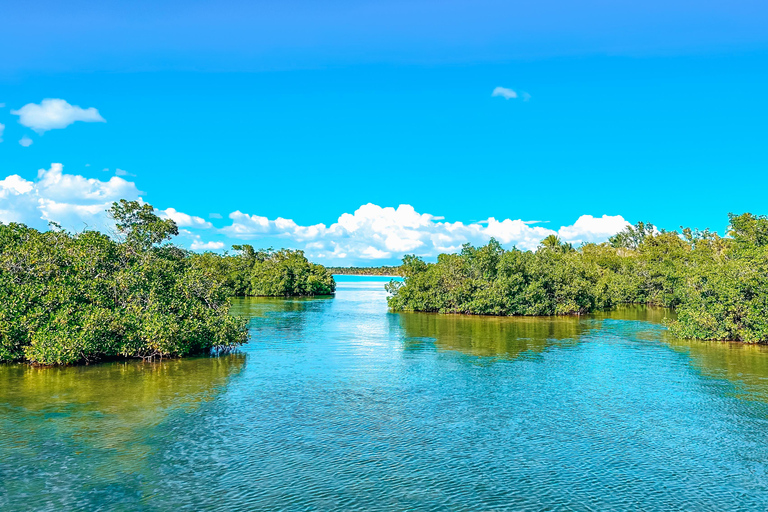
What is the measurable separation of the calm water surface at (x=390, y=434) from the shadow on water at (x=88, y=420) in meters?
0.07

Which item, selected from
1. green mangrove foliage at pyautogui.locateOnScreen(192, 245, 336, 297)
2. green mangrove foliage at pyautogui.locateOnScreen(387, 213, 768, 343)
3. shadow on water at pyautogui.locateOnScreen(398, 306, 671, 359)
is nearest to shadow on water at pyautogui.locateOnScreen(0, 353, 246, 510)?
shadow on water at pyautogui.locateOnScreen(398, 306, 671, 359)

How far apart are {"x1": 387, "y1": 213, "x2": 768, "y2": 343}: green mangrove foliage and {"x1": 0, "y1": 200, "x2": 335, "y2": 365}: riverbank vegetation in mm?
29707

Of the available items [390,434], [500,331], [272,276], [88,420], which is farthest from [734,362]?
[272,276]

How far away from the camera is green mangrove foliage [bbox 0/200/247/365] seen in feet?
81.9

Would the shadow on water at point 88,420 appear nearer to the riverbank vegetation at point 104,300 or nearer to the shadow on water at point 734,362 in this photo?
the riverbank vegetation at point 104,300

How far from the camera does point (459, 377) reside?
81.6 feet

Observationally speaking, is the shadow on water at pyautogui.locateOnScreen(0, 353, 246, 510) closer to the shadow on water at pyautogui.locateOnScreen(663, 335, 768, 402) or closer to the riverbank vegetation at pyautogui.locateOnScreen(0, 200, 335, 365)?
the riverbank vegetation at pyautogui.locateOnScreen(0, 200, 335, 365)

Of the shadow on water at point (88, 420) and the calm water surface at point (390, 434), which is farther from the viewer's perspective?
the shadow on water at point (88, 420)

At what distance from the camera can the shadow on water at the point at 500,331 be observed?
113 feet

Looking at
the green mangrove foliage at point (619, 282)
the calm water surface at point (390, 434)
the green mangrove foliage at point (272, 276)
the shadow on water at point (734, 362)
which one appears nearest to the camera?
the calm water surface at point (390, 434)

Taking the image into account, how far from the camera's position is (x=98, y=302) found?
1066 inches

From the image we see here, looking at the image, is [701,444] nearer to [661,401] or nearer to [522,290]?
[661,401]

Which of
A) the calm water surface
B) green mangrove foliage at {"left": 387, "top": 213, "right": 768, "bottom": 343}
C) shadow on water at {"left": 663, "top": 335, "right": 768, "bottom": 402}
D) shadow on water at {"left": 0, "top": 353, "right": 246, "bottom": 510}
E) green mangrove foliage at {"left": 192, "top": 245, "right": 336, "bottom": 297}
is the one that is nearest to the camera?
the calm water surface

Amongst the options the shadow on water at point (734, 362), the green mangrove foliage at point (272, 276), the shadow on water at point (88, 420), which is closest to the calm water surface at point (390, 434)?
the shadow on water at point (88, 420)
